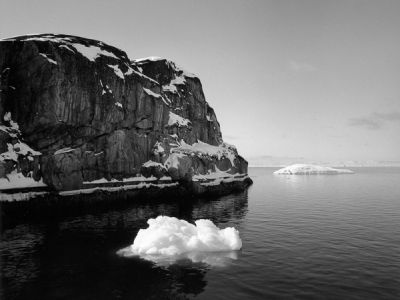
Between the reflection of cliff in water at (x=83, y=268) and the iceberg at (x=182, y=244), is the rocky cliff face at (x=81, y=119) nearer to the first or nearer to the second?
the reflection of cliff in water at (x=83, y=268)

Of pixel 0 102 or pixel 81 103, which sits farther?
pixel 81 103

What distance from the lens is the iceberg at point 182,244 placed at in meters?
29.2

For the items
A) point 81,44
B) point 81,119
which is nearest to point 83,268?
point 81,119

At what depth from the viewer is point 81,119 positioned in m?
68.9

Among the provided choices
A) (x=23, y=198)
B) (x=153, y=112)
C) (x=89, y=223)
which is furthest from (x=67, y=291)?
(x=153, y=112)

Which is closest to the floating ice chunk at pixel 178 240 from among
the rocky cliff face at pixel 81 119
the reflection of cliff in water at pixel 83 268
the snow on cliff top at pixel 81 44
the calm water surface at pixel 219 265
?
the calm water surface at pixel 219 265

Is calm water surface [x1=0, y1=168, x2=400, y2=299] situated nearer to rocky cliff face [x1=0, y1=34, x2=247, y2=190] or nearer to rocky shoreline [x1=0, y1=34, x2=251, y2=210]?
rocky shoreline [x1=0, y1=34, x2=251, y2=210]

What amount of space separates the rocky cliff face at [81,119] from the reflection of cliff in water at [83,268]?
71.3 feet

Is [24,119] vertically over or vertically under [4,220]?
over

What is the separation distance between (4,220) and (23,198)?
7.56 metres

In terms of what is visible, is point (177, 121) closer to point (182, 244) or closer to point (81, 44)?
point (81, 44)

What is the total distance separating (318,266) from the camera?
1049 inches

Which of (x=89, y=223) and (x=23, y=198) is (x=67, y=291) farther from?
(x=23, y=198)

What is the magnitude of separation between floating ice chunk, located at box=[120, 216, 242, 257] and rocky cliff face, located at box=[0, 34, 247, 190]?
37.9m
